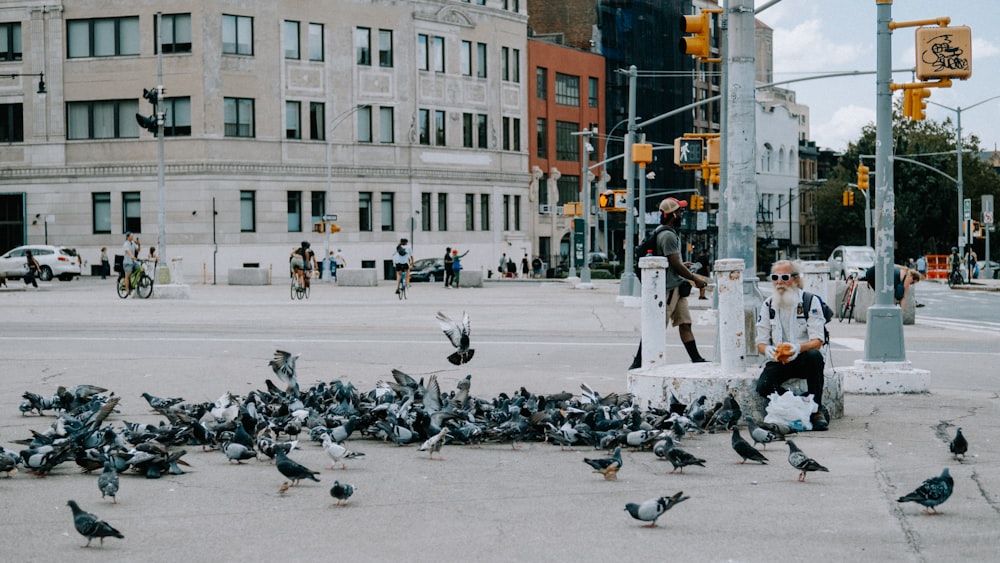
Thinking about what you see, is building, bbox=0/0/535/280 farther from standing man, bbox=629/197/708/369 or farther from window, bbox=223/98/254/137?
standing man, bbox=629/197/708/369

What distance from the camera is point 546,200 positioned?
8062 centimetres

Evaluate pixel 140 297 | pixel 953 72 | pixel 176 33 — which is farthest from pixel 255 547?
pixel 176 33

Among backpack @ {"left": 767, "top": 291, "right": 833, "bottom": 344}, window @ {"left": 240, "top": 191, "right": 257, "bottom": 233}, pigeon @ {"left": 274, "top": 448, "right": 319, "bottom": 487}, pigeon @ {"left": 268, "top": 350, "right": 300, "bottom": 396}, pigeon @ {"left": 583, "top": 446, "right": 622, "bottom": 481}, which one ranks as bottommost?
pigeon @ {"left": 583, "top": 446, "right": 622, "bottom": 481}

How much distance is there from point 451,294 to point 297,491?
112 feet

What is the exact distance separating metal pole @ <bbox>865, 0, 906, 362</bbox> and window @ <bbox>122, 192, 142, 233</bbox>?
2032 inches

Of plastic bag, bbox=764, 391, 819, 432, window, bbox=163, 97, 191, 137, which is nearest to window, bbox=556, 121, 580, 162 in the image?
window, bbox=163, 97, 191, 137

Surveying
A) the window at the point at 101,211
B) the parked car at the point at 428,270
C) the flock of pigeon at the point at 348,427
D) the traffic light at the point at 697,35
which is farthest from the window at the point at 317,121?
the flock of pigeon at the point at 348,427

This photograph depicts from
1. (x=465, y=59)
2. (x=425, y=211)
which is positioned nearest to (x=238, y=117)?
(x=425, y=211)

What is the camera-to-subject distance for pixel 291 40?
62906 millimetres

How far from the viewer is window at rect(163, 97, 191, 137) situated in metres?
59.8

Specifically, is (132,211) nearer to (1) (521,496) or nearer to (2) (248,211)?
(2) (248,211)

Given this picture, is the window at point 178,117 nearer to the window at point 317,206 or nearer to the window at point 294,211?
the window at point 294,211

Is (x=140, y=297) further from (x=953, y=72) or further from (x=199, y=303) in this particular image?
(x=953, y=72)

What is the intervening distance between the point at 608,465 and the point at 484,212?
64637mm
